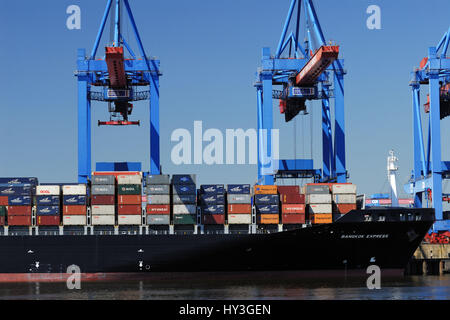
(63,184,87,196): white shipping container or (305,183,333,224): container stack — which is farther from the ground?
(63,184,87,196): white shipping container

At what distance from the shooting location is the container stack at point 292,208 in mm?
48156

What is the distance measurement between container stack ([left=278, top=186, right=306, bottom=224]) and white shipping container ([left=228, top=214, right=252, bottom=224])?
2.64 metres

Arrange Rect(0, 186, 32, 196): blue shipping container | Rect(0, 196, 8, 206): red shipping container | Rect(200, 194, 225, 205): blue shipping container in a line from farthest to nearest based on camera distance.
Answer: Rect(0, 186, 32, 196): blue shipping container → Rect(0, 196, 8, 206): red shipping container → Rect(200, 194, 225, 205): blue shipping container

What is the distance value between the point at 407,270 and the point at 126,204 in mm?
26518

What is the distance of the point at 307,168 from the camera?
2608 inches

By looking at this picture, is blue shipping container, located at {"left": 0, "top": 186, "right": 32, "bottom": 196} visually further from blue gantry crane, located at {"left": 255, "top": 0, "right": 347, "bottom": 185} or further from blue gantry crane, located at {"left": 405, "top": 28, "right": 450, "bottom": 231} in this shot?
blue gantry crane, located at {"left": 405, "top": 28, "right": 450, "bottom": 231}

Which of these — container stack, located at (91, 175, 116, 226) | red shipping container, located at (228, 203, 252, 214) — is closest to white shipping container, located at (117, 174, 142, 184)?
container stack, located at (91, 175, 116, 226)

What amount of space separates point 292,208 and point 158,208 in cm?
1041

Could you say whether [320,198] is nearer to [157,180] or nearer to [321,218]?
[321,218]

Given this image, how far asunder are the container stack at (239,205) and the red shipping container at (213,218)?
598 millimetres

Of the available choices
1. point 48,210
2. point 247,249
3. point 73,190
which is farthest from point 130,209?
point 247,249

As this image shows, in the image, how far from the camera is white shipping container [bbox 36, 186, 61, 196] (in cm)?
4888

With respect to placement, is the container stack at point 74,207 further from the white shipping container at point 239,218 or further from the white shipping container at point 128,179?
the white shipping container at point 239,218
